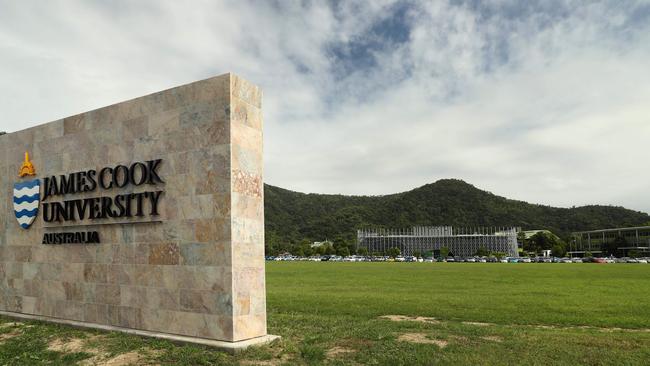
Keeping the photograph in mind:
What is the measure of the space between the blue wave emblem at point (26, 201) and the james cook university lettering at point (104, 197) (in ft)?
1.76

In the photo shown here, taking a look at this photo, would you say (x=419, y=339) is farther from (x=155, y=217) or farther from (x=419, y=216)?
(x=419, y=216)

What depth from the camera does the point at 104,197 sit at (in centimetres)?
1498

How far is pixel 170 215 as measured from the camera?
13.2 m

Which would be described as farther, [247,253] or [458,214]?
[458,214]

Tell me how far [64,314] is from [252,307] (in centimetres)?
767

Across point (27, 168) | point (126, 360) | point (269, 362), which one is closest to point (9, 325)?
point (27, 168)

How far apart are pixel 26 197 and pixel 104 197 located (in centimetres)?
496

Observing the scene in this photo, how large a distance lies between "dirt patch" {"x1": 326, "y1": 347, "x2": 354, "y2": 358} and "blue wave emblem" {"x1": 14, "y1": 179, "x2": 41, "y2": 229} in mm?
12505

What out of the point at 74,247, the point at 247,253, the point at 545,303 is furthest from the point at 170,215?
the point at 545,303

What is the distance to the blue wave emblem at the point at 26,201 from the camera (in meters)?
17.4

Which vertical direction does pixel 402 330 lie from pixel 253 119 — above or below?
below

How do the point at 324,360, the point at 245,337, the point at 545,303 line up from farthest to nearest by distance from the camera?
the point at 545,303
the point at 245,337
the point at 324,360

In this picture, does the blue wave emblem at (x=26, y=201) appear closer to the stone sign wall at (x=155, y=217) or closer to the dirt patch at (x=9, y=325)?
the stone sign wall at (x=155, y=217)

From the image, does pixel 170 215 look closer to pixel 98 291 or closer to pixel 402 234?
pixel 98 291
